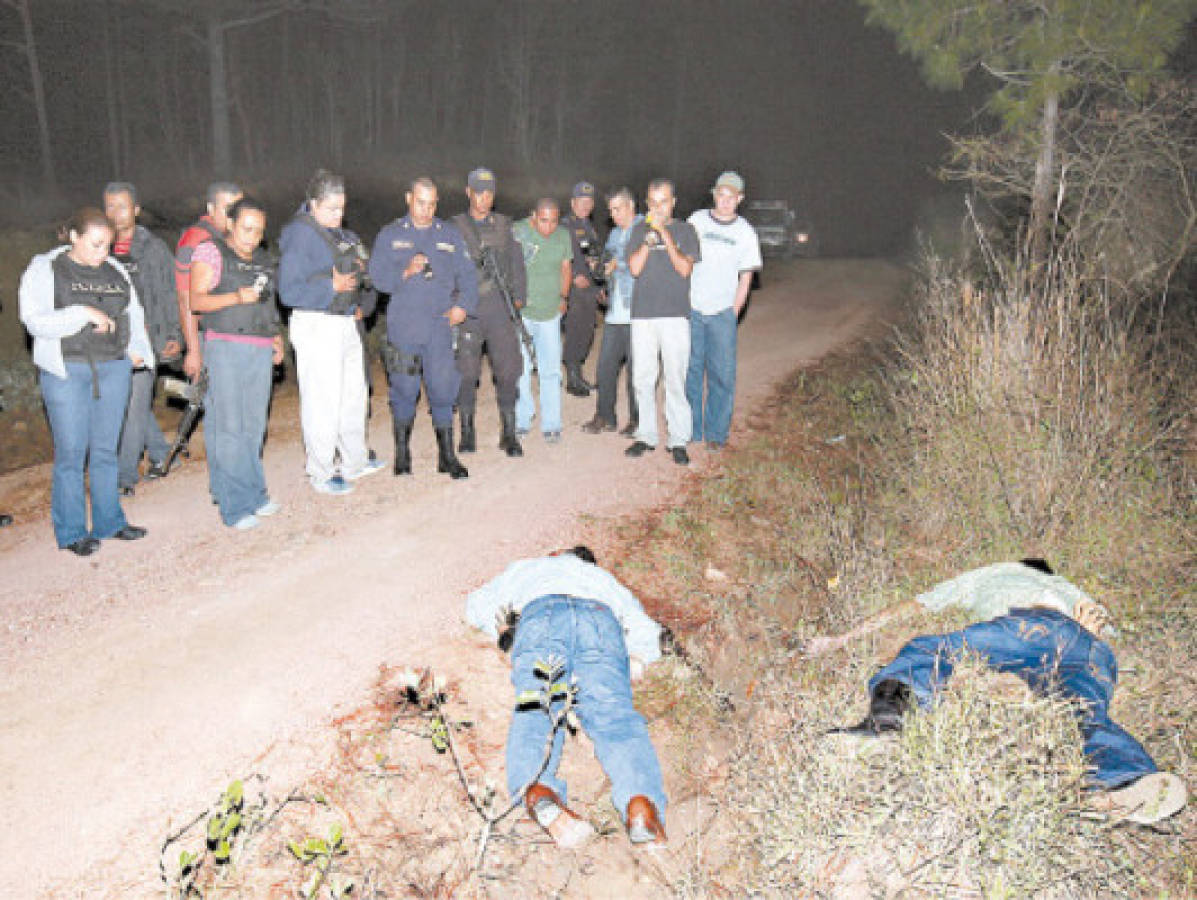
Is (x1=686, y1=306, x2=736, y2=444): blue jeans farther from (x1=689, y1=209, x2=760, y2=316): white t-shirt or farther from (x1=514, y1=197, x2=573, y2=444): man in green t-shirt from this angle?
(x1=514, y1=197, x2=573, y2=444): man in green t-shirt

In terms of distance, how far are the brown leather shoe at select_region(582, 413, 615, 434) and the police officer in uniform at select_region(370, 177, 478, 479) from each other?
1.61m

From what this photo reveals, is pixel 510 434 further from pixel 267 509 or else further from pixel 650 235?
pixel 267 509

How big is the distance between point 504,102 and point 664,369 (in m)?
48.1

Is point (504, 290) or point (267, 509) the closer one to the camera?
point (267, 509)

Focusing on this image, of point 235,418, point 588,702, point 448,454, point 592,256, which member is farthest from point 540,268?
point 588,702

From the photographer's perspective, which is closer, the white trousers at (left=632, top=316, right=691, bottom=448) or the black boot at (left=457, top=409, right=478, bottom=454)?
the white trousers at (left=632, top=316, right=691, bottom=448)

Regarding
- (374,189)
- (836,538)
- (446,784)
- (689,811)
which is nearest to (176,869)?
(446,784)

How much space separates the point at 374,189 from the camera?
25.1 metres

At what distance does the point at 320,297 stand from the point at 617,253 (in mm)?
2872

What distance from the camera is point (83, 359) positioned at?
17.0 ft

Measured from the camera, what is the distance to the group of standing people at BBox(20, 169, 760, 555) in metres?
5.25

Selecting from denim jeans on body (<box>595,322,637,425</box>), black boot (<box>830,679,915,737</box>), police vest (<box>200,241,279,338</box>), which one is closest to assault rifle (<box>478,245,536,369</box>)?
denim jeans on body (<box>595,322,637,425</box>)

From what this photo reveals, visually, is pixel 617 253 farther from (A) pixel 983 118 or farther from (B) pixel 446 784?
(A) pixel 983 118

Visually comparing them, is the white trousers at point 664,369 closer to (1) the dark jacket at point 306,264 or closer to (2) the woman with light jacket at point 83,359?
(1) the dark jacket at point 306,264
